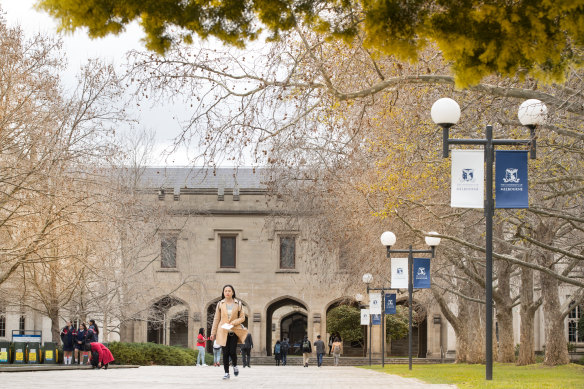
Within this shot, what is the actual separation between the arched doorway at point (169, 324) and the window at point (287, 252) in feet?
22.9

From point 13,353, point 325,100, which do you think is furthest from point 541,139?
point 13,353

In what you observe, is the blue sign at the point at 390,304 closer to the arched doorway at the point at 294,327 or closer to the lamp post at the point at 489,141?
the lamp post at the point at 489,141

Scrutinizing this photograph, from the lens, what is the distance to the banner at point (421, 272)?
2575cm

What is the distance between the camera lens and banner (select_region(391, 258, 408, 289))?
26.8m

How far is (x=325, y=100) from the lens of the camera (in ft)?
51.0

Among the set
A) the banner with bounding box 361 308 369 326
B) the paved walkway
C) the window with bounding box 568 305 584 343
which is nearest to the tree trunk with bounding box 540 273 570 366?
the paved walkway

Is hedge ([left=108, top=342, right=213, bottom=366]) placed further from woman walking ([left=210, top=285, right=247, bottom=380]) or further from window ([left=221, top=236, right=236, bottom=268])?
woman walking ([left=210, top=285, right=247, bottom=380])

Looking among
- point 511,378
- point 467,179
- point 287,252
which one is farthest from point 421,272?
point 287,252

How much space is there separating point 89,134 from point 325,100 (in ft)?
45.3

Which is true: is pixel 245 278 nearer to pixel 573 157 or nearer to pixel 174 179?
pixel 174 179

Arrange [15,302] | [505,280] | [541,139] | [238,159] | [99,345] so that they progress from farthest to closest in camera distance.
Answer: [15,302] < [505,280] < [99,345] < [541,139] < [238,159]

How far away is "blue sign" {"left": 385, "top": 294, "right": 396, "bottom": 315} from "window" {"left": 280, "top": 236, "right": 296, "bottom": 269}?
82.0 ft

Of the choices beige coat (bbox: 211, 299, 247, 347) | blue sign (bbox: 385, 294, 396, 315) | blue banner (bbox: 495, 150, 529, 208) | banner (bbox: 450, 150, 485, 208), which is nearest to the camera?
blue banner (bbox: 495, 150, 529, 208)

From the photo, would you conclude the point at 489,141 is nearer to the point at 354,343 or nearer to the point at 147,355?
the point at 147,355
